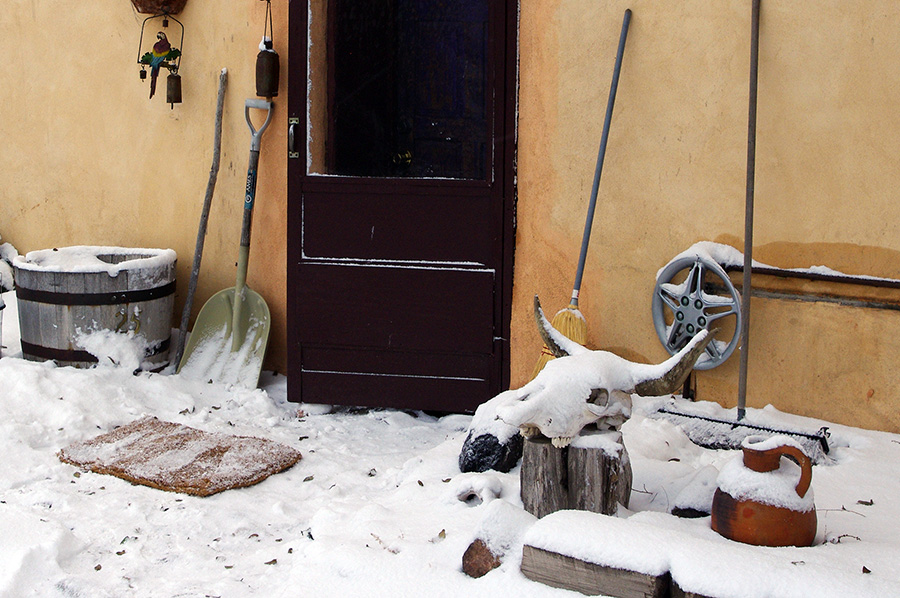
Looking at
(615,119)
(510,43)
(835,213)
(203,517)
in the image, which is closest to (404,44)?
→ (510,43)

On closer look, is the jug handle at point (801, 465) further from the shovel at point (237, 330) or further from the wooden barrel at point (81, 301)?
the wooden barrel at point (81, 301)

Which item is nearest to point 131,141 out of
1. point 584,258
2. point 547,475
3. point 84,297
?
point 84,297

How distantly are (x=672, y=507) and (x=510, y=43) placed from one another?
2361 millimetres

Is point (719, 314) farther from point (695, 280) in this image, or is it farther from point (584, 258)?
point (584, 258)

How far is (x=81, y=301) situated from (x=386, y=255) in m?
1.64

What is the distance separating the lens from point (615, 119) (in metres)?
3.95

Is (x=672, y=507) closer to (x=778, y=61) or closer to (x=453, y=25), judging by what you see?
(x=778, y=61)

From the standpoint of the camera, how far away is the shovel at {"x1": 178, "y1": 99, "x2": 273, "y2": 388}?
4.78 m

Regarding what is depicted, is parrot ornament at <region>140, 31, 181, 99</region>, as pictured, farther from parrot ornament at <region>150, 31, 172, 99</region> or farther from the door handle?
the door handle

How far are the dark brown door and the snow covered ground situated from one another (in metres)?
0.27

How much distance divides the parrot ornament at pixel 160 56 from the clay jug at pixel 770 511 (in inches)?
157

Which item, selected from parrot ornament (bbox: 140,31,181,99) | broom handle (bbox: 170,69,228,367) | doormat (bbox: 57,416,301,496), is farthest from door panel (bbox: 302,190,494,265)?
parrot ornament (bbox: 140,31,181,99)

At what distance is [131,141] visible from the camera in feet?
17.5

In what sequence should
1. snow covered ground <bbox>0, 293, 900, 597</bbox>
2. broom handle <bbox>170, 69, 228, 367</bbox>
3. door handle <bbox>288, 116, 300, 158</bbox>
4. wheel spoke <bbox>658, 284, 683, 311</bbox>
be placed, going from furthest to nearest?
broom handle <bbox>170, 69, 228, 367</bbox>
door handle <bbox>288, 116, 300, 158</bbox>
wheel spoke <bbox>658, 284, 683, 311</bbox>
snow covered ground <bbox>0, 293, 900, 597</bbox>
